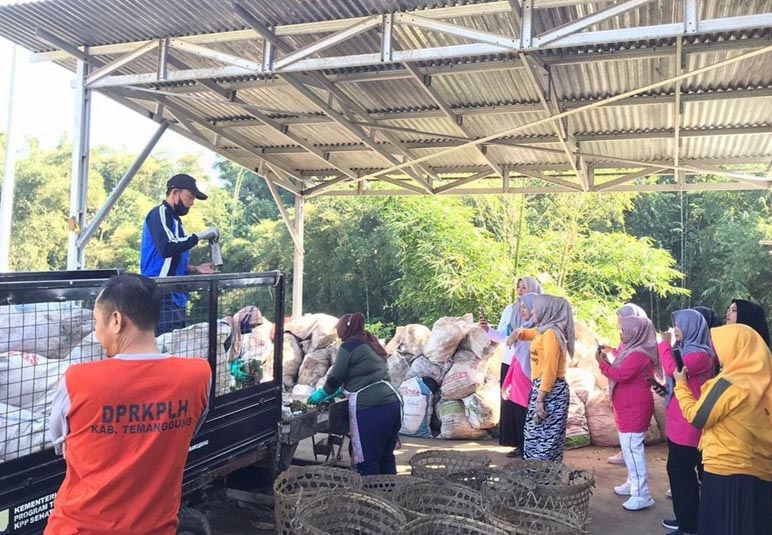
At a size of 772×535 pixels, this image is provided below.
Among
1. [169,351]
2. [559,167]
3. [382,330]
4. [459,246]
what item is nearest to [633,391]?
[169,351]

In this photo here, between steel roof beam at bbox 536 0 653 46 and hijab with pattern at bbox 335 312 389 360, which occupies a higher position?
steel roof beam at bbox 536 0 653 46

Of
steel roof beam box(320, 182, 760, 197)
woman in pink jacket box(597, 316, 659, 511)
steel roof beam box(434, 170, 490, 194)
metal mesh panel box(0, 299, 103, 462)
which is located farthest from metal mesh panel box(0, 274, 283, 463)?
steel roof beam box(320, 182, 760, 197)

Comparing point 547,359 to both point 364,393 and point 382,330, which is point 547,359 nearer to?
point 364,393

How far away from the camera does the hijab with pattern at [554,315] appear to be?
14.4 feet

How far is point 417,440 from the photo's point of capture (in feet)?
22.2

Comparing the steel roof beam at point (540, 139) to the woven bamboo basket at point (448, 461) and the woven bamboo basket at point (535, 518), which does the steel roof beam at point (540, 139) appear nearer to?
the woven bamboo basket at point (448, 461)

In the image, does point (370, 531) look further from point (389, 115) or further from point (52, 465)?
point (389, 115)

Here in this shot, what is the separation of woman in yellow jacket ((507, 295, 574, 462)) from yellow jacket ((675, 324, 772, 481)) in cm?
132

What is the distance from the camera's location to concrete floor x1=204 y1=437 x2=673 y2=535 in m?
4.04

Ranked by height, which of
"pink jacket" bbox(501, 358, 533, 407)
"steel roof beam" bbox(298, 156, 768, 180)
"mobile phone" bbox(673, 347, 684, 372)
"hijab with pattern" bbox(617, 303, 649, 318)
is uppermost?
"steel roof beam" bbox(298, 156, 768, 180)

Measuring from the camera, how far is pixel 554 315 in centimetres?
439

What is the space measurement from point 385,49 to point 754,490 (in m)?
3.26

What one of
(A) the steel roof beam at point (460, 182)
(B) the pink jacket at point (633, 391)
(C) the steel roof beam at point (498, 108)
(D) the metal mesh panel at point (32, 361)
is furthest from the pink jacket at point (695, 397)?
(A) the steel roof beam at point (460, 182)

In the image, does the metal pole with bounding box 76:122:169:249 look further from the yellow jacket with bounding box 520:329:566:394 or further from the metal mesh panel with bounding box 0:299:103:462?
the yellow jacket with bounding box 520:329:566:394
